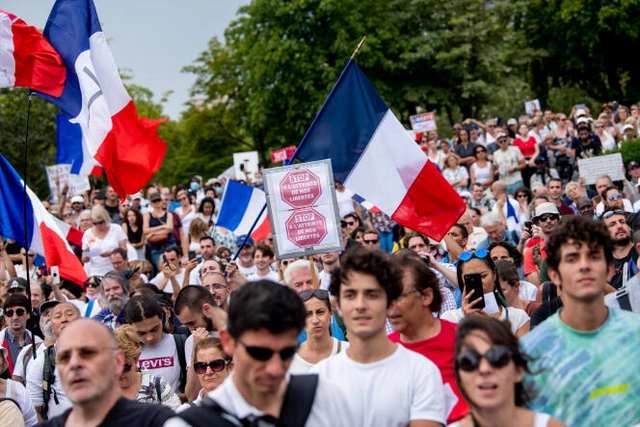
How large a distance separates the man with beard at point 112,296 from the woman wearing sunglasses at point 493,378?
5.72 meters

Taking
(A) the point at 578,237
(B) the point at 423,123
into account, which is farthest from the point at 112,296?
(B) the point at 423,123

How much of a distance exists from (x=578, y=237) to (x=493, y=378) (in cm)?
94

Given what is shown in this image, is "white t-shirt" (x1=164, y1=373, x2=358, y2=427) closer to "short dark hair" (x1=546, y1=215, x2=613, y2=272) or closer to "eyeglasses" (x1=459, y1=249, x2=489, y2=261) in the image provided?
"short dark hair" (x1=546, y1=215, x2=613, y2=272)

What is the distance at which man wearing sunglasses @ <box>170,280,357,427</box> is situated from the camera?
3279mm

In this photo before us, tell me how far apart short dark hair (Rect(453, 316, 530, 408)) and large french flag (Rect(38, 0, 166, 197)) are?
217 inches

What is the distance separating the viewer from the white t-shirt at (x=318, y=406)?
3.27m

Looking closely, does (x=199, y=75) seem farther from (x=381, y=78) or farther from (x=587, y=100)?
(x=587, y=100)

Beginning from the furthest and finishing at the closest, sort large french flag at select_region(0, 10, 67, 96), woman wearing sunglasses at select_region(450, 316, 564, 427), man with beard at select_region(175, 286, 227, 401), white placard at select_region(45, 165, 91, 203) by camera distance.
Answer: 1. white placard at select_region(45, 165, 91, 203)
2. large french flag at select_region(0, 10, 67, 96)
3. man with beard at select_region(175, 286, 227, 401)
4. woman wearing sunglasses at select_region(450, 316, 564, 427)

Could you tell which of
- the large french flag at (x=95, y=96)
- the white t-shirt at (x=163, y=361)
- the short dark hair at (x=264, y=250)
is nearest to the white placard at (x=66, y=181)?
the short dark hair at (x=264, y=250)

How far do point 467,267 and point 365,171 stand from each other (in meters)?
2.24

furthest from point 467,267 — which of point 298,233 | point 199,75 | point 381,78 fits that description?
point 199,75

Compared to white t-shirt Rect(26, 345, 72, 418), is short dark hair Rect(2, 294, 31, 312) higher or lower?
higher

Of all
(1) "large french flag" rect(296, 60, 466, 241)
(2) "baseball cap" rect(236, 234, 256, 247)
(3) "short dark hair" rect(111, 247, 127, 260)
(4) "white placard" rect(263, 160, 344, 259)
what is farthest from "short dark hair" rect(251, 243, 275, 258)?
(4) "white placard" rect(263, 160, 344, 259)

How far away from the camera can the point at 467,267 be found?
610cm
